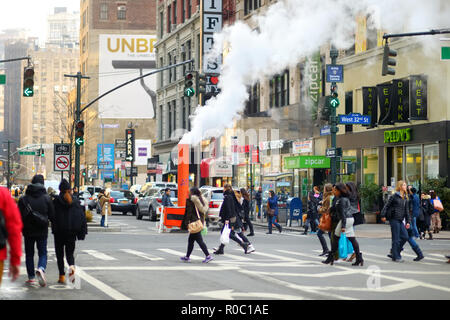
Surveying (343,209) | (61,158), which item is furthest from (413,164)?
(343,209)

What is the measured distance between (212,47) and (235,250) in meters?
39.3

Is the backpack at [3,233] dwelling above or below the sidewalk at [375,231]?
above

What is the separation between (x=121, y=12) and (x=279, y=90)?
258 feet

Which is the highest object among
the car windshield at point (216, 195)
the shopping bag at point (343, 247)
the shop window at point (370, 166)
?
the shop window at point (370, 166)

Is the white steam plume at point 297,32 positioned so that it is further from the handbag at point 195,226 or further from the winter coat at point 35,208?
the winter coat at point 35,208

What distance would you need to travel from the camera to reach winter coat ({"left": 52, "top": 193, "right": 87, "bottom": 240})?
13016 mm

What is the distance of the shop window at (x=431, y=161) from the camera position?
106ft

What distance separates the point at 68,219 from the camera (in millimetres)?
13031

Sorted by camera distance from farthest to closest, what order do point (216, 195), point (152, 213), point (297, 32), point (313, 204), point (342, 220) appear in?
point (152, 213)
point (297, 32)
point (216, 195)
point (313, 204)
point (342, 220)

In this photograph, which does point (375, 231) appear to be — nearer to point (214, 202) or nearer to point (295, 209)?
point (295, 209)

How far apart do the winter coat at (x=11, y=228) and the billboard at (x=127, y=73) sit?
4265 inches

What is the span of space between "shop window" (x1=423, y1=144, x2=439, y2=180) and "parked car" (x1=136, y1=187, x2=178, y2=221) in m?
11.8

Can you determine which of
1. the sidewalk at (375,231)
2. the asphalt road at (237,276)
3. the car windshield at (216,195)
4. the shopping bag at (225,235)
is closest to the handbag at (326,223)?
the asphalt road at (237,276)

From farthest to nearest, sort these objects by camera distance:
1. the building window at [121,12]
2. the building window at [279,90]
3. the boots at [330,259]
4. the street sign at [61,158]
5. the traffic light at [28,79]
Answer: the building window at [121,12]
the building window at [279,90]
the street sign at [61,158]
the traffic light at [28,79]
the boots at [330,259]
